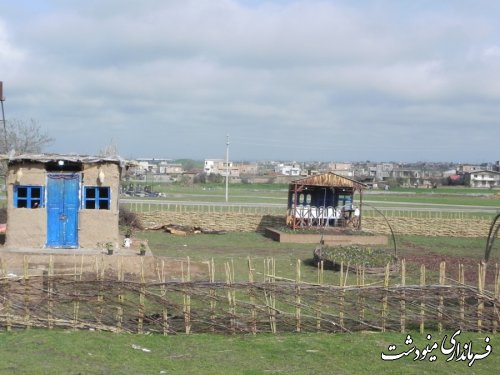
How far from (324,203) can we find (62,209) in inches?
631

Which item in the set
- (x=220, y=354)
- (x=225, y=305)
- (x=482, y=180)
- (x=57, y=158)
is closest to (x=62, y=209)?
(x=57, y=158)

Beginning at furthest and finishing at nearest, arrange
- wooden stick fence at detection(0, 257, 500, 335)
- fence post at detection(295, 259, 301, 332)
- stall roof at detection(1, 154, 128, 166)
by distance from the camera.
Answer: stall roof at detection(1, 154, 128, 166) < fence post at detection(295, 259, 301, 332) < wooden stick fence at detection(0, 257, 500, 335)

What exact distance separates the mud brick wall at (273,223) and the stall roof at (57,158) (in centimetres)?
1353

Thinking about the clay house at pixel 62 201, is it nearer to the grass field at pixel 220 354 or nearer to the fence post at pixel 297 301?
the grass field at pixel 220 354

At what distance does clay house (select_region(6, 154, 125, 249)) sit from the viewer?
1875 cm

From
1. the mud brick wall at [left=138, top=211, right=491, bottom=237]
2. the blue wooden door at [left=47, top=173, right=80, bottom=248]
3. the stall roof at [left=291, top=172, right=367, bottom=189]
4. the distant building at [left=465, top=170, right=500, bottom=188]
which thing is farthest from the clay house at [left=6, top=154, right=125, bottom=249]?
the distant building at [left=465, top=170, right=500, bottom=188]

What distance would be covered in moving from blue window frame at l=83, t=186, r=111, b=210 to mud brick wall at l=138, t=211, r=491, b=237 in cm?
1318

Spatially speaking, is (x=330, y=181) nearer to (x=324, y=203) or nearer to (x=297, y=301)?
(x=324, y=203)

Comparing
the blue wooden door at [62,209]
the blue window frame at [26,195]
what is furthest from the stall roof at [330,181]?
the blue window frame at [26,195]

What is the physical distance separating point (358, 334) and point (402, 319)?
80 cm

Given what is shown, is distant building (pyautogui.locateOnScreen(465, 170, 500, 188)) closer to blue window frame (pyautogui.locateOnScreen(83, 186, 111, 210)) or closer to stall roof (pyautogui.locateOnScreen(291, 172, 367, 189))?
stall roof (pyautogui.locateOnScreen(291, 172, 367, 189))

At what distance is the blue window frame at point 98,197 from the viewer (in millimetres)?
19172

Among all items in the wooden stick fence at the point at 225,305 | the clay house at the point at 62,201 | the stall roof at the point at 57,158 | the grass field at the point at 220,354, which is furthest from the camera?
the clay house at the point at 62,201

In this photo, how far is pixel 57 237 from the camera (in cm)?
1889
